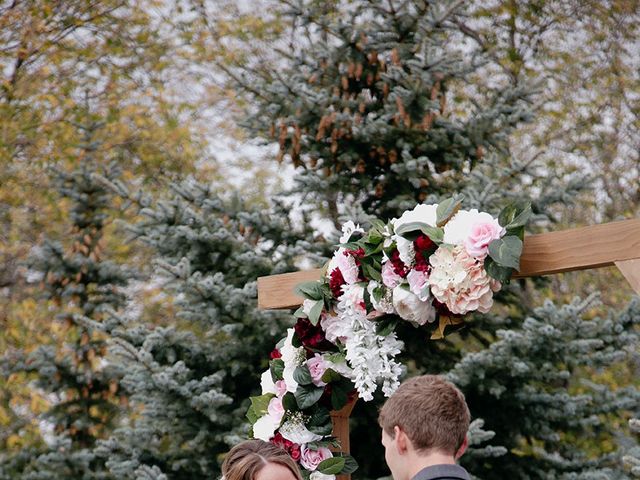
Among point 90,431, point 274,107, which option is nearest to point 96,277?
point 90,431

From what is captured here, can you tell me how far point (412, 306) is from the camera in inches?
127

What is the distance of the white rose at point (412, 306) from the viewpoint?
3.22m

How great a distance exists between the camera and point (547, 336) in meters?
4.96

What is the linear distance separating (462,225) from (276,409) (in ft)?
3.94

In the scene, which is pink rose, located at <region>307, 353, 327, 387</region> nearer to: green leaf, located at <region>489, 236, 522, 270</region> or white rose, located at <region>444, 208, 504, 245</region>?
white rose, located at <region>444, 208, 504, 245</region>

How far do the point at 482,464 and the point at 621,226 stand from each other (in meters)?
3.01

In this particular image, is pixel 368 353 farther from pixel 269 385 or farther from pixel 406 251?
pixel 269 385

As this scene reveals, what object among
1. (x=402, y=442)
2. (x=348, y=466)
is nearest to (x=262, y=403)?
(x=348, y=466)

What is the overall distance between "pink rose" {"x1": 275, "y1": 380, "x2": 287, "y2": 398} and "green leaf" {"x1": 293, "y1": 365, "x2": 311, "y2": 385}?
137 millimetres

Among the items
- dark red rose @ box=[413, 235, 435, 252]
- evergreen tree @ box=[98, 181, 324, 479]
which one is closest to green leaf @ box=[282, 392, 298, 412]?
dark red rose @ box=[413, 235, 435, 252]

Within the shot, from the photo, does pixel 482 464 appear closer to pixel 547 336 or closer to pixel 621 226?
pixel 547 336

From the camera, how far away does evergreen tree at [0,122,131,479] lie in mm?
6480

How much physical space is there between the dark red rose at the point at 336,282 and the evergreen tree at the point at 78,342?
10.6 ft

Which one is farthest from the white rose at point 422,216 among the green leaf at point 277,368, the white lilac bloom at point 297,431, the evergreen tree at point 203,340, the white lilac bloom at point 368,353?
the evergreen tree at point 203,340
